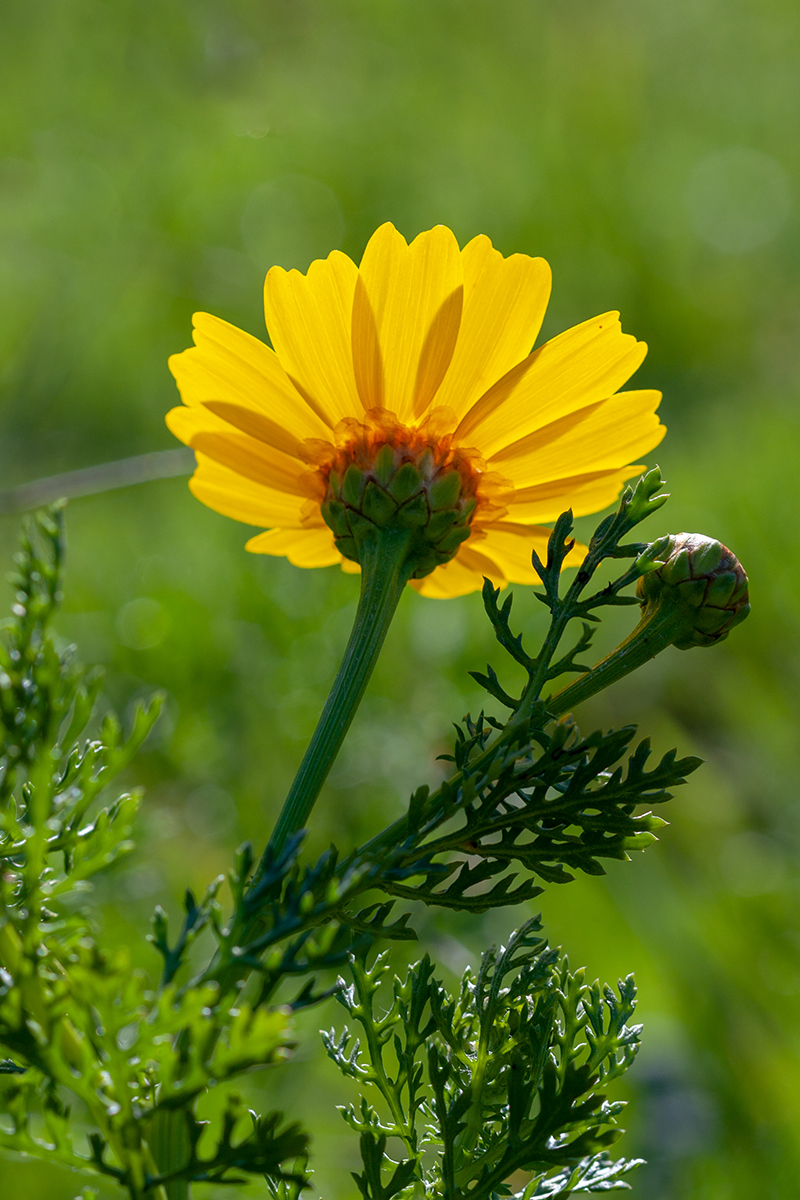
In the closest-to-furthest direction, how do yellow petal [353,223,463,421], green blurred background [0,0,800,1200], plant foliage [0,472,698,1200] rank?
plant foliage [0,472,698,1200] < yellow petal [353,223,463,421] < green blurred background [0,0,800,1200]

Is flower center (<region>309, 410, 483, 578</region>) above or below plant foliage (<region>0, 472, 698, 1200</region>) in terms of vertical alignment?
above

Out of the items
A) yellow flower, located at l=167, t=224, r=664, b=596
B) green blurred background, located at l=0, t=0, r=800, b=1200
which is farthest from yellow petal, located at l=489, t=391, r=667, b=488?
green blurred background, located at l=0, t=0, r=800, b=1200

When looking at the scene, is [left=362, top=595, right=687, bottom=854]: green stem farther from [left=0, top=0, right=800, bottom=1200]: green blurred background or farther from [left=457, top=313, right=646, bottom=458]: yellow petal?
[left=0, top=0, right=800, bottom=1200]: green blurred background

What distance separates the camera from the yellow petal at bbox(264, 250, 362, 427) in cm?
38

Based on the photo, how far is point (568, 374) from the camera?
1.25 ft

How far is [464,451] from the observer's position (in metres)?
0.40

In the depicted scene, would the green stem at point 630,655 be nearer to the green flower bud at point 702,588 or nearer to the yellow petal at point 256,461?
the green flower bud at point 702,588

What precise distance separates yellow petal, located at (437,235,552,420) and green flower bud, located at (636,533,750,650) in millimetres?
97

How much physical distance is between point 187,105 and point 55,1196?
2.48 meters

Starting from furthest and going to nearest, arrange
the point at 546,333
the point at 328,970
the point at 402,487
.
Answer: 1. the point at 546,333
2. the point at 402,487
3. the point at 328,970

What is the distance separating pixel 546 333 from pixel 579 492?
6.72ft

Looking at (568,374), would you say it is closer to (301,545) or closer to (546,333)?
→ (301,545)

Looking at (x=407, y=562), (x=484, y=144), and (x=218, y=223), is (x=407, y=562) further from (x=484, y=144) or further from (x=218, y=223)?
(x=484, y=144)

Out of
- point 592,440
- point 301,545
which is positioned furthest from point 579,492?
point 301,545
